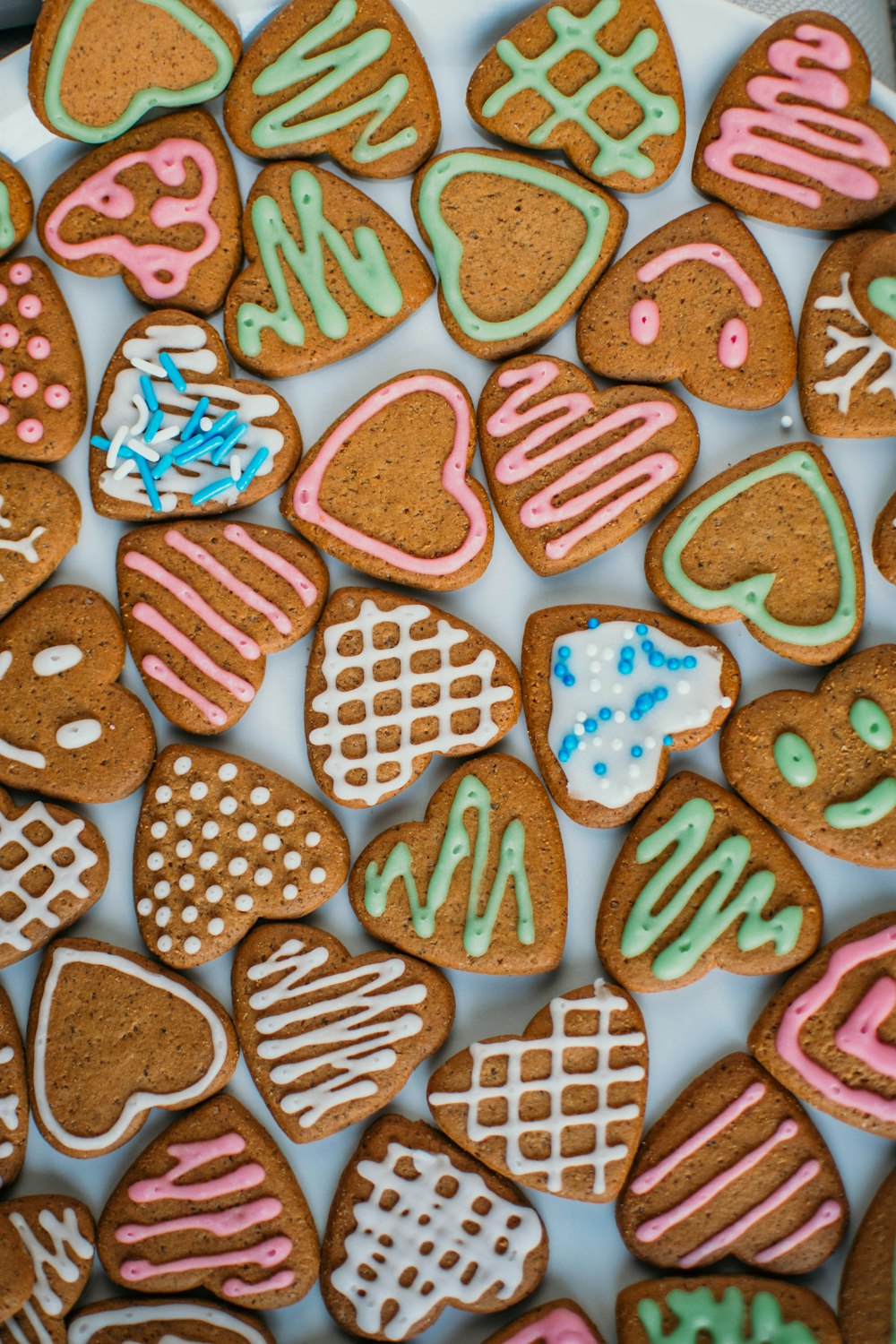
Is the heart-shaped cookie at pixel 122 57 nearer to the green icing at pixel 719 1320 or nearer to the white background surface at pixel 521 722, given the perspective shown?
the white background surface at pixel 521 722

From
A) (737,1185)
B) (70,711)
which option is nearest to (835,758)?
(737,1185)

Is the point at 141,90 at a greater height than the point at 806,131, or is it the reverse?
the point at 141,90

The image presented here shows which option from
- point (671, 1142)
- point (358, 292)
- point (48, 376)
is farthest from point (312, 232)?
point (671, 1142)

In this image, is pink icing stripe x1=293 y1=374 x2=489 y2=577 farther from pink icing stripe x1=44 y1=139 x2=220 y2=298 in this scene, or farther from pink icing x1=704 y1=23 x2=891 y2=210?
pink icing x1=704 y1=23 x2=891 y2=210

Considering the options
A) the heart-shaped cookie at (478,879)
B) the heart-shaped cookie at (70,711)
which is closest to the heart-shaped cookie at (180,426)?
the heart-shaped cookie at (70,711)

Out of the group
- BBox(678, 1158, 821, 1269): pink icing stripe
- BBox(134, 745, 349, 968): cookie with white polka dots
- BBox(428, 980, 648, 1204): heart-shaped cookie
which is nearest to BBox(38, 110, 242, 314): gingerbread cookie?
BBox(134, 745, 349, 968): cookie with white polka dots

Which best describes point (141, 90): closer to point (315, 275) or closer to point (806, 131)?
point (315, 275)

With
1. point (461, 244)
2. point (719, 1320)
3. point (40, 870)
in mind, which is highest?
point (461, 244)

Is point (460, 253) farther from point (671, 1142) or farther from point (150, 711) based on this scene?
point (671, 1142)
